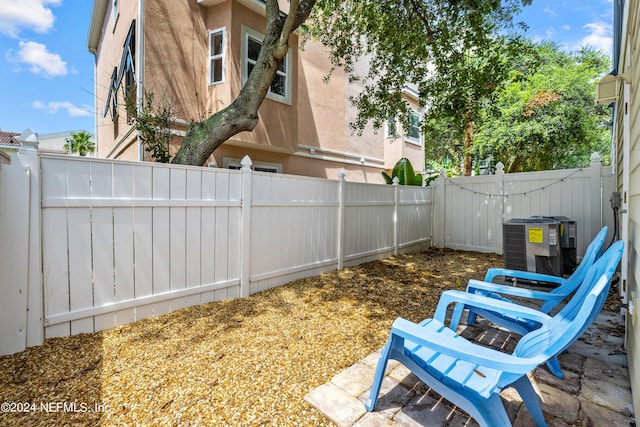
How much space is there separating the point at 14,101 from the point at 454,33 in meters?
27.4

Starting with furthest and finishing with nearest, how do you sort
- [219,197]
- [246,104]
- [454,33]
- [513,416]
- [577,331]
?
[454,33]
[246,104]
[219,197]
[513,416]
[577,331]

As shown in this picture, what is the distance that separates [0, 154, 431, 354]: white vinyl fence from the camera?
8.93 feet

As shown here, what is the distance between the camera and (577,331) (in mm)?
1637

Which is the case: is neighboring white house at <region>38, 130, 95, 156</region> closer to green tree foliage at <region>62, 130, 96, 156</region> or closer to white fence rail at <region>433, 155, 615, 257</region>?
green tree foliage at <region>62, 130, 96, 156</region>

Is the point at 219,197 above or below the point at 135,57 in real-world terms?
below

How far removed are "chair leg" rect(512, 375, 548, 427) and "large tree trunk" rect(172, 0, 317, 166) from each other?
470cm

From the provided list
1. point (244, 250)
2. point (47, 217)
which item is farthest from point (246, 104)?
point (47, 217)

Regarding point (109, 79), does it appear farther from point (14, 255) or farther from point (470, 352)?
point (470, 352)

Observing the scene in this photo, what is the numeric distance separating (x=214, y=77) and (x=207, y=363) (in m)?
6.65

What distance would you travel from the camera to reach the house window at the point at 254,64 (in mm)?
7199

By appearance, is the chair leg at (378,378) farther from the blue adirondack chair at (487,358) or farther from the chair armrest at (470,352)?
the chair armrest at (470,352)

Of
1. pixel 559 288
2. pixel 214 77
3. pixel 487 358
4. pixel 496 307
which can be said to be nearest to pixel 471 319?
pixel 559 288

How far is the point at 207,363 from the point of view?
102 inches

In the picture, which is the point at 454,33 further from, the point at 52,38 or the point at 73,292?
the point at 52,38
